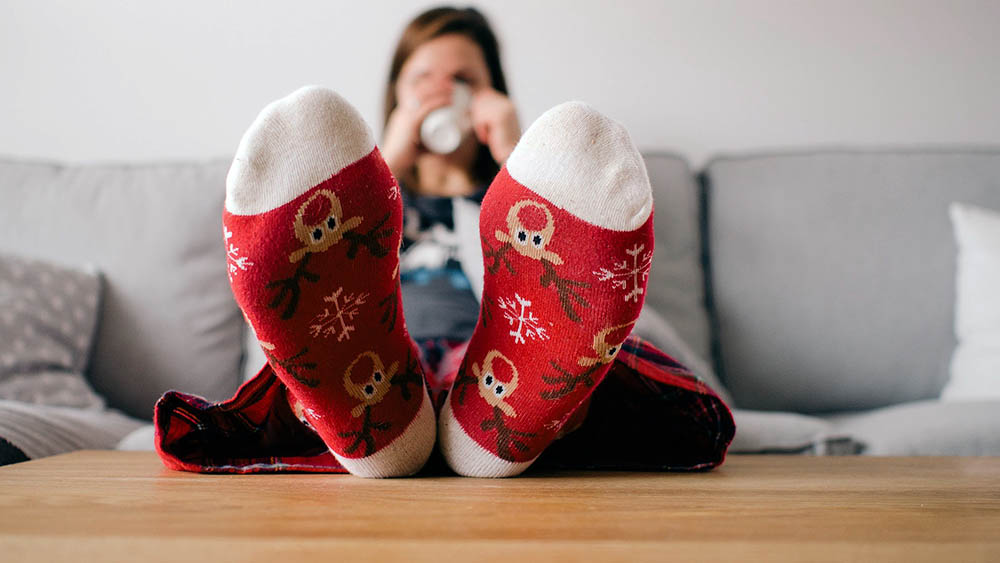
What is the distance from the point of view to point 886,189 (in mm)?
1167

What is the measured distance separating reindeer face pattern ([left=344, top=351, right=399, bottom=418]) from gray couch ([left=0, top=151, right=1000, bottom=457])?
25.6 inches

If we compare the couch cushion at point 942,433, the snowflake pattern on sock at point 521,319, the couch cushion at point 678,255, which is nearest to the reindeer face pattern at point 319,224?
the snowflake pattern on sock at point 521,319

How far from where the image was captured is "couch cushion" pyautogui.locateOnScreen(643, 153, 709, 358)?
113cm

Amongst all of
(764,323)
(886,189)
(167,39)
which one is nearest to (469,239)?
(764,323)

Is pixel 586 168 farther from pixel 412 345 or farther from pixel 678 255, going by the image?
pixel 678 255

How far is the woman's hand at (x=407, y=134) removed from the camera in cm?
100

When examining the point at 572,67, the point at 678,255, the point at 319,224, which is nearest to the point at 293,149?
the point at 319,224

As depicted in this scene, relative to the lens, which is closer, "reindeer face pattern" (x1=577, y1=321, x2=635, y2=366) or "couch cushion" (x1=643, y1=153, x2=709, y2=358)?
"reindeer face pattern" (x1=577, y1=321, x2=635, y2=366)

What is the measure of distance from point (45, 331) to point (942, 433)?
105 centimetres

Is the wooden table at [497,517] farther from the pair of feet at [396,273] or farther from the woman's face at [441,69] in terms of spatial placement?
the woman's face at [441,69]

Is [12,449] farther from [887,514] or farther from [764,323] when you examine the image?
[764,323]

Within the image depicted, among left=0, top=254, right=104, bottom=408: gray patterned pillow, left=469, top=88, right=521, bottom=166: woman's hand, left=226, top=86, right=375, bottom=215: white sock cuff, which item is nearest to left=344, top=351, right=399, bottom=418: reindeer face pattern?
left=226, top=86, right=375, bottom=215: white sock cuff

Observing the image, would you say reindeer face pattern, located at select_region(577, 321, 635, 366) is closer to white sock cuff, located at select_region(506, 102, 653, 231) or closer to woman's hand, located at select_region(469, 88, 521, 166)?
white sock cuff, located at select_region(506, 102, 653, 231)

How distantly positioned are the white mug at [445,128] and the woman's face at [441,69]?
0.18ft
